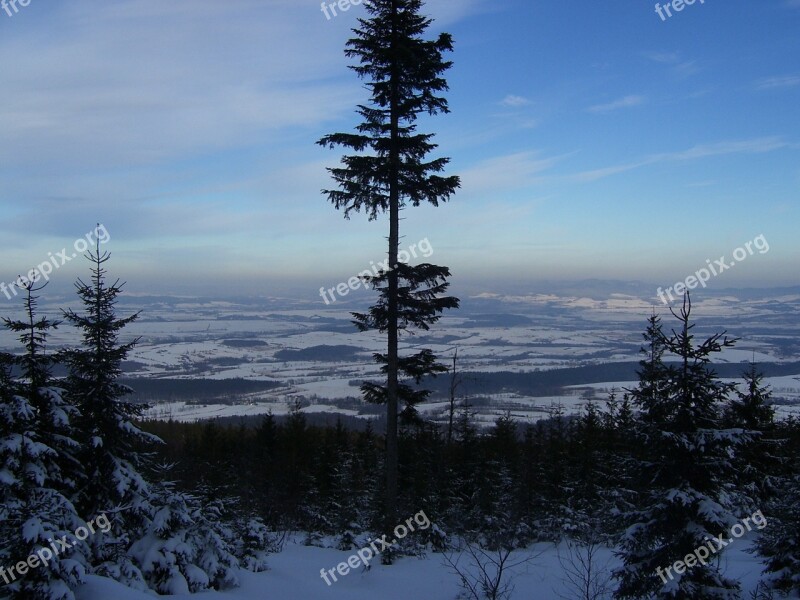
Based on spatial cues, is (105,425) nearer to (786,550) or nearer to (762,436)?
(786,550)

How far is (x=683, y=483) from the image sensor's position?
29.5 ft

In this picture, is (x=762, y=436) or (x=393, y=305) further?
(x=762, y=436)

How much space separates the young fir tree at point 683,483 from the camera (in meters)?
8.76

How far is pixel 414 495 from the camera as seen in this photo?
26.2 metres

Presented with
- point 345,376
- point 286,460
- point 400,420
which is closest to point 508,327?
point 345,376

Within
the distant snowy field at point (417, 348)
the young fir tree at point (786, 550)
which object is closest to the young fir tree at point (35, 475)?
the young fir tree at point (786, 550)

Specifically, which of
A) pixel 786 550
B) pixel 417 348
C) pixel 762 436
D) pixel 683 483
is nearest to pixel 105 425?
pixel 683 483

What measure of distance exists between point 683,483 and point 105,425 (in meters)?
11.1

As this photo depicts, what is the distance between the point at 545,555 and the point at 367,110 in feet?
51.9

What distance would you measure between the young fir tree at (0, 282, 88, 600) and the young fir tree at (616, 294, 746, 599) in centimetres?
887

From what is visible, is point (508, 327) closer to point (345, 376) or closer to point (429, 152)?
point (345, 376)

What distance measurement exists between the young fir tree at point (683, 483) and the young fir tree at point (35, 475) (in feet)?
29.1

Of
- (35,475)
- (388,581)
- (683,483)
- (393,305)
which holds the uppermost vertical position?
(393,305)

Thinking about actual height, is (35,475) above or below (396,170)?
below
